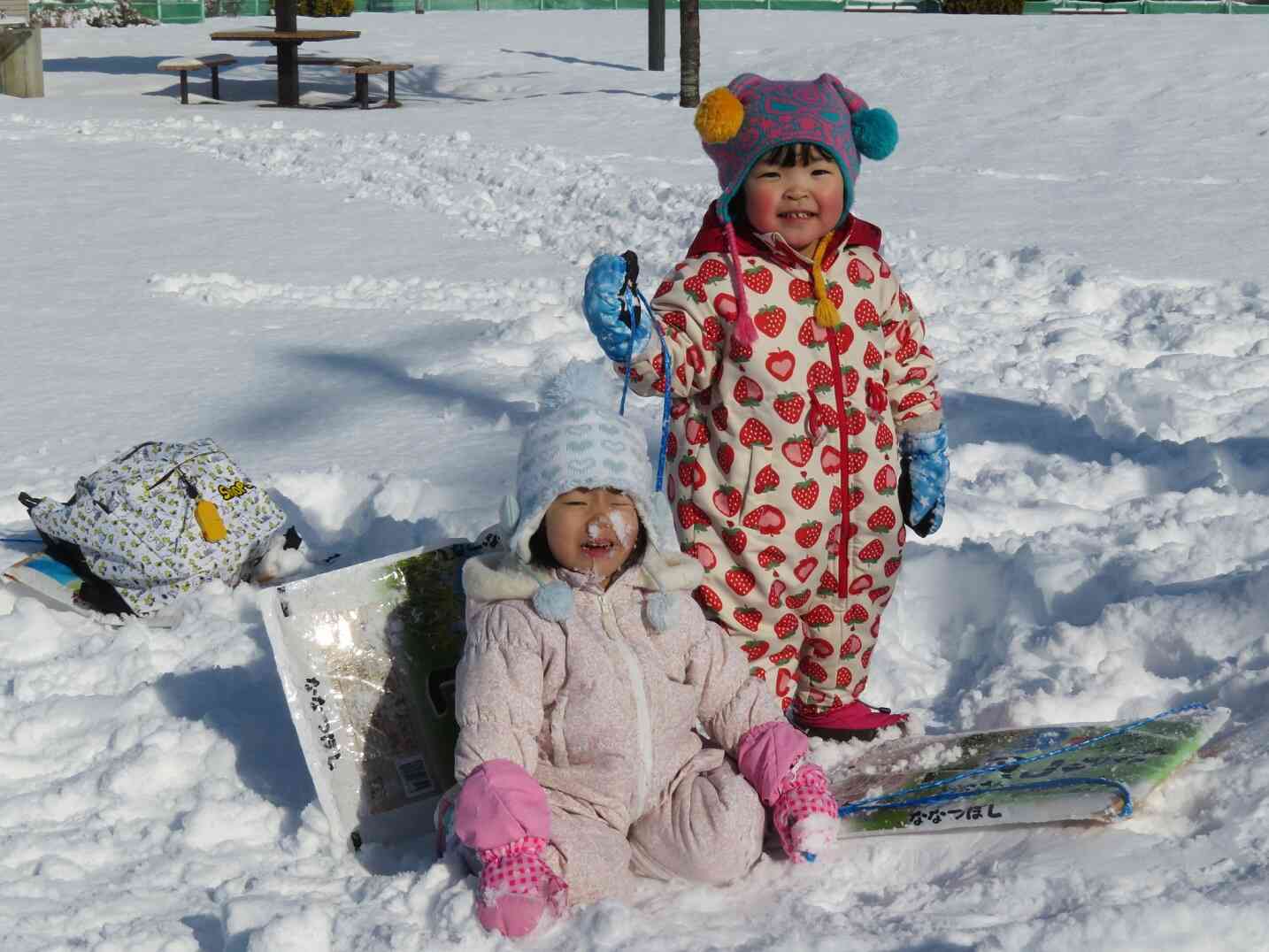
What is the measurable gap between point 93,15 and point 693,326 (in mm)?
25630

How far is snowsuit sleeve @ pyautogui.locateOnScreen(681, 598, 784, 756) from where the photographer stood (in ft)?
9.79

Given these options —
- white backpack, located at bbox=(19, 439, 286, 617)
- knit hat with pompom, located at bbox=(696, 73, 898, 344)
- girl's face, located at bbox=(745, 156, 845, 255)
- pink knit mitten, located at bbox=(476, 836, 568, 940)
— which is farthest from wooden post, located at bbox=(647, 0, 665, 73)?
pink knit mitten, located at bbox=(476, 836, 568, 940)

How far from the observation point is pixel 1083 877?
2.52 metres

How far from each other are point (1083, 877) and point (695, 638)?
836mm

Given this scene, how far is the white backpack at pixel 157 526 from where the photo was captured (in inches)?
161

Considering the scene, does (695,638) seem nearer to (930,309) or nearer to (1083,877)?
(1083,877)

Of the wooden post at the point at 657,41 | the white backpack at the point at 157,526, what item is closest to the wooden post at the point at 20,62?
the wooden post at the point at 657,41

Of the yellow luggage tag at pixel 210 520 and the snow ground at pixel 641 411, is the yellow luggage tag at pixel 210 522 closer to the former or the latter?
the yellow luggage tag at pixel 210 520

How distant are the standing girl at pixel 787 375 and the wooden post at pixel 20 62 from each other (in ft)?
50.4

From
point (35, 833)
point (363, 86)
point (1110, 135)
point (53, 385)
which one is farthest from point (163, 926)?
point (363, 86)

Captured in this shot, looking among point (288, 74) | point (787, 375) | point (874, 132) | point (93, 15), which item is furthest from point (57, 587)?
point (93, 15)

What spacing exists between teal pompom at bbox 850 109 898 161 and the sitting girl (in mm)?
802

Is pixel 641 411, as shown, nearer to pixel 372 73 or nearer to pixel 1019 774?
pixel 1019 774

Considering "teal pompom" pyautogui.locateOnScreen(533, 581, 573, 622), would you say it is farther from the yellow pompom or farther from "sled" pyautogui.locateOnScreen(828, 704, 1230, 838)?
the yellow pompom
